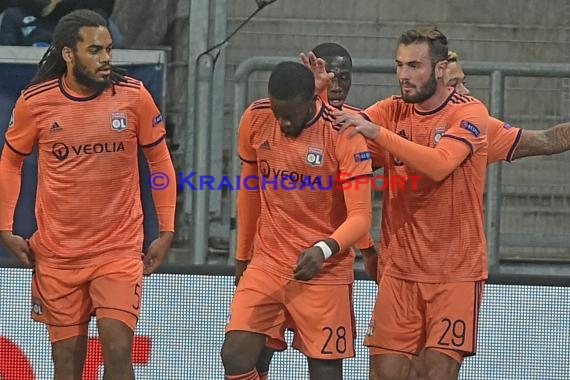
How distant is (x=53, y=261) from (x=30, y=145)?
600 millimetres

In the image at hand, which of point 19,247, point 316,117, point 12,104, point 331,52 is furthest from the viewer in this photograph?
point 12,104

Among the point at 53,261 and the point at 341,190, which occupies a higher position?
the point at 341,190

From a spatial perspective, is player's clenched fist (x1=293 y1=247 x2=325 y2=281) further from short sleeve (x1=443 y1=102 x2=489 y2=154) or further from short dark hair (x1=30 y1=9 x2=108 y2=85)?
short dark hair (x1=30 y1=9 x2=108 y2=85)

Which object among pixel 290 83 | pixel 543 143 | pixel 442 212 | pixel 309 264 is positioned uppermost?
pixel 290 83

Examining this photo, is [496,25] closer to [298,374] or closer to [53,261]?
[298,374]

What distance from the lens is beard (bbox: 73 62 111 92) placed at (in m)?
6.70

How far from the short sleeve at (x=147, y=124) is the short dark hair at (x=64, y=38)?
0.42m

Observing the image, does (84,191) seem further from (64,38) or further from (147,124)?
(64,38)

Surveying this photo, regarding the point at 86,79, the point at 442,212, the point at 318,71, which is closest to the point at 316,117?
the point at 318,71

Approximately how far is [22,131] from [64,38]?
1.69 ft

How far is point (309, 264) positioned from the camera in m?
6.07

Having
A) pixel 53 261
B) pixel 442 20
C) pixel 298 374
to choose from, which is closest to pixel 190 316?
pixel 298 374

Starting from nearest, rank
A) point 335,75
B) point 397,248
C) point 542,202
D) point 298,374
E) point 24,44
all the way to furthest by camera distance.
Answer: point 397,248, point 335,75, point 298,374, point 542,202, point 24,44

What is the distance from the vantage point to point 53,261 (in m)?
6.79
